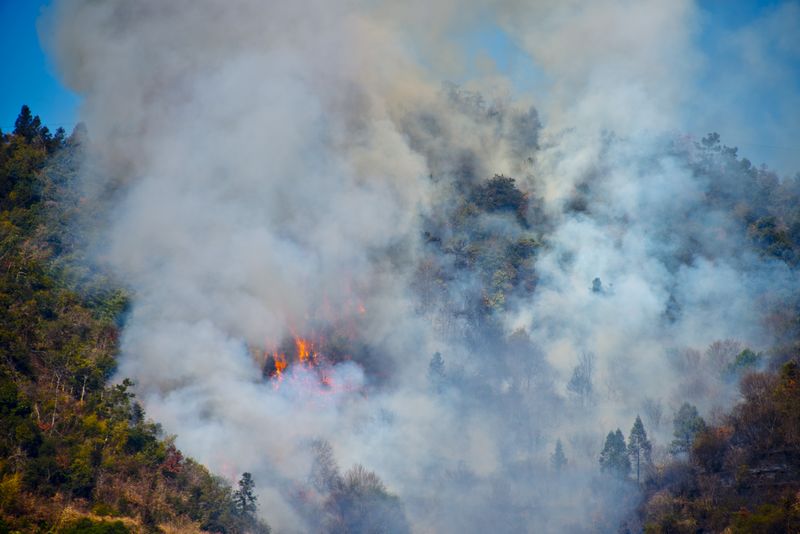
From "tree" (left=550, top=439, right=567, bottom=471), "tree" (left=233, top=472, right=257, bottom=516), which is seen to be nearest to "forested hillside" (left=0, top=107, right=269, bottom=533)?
"tree" (left=233, top=472, right=257, bottom=516)

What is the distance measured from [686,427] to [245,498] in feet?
118

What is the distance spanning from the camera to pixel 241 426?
64.5 m

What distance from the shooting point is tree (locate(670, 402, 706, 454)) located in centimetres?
6706

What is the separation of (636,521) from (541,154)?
69.4 m

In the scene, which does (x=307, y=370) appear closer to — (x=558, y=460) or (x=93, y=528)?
(x=558, y=460)

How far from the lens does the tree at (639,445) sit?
235 ft

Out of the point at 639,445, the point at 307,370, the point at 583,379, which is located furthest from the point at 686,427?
the point at 307,370

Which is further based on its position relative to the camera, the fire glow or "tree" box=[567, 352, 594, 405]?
"tree" box=[567, 352, 594, 405]

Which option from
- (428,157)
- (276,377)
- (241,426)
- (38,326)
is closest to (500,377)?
(276,377)

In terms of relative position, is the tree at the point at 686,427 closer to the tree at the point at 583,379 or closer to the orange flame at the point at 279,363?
the tree at the point at 583,379

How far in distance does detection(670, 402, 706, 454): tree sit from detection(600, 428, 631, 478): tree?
414 cm

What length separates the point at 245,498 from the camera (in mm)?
57312

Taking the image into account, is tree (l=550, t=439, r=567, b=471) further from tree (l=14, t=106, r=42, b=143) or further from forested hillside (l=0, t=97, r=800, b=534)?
tree (l=14, t=106, r=42, b=143)

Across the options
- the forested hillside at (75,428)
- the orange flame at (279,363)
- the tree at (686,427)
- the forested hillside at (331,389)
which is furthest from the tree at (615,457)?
the forested hillside at (75,428)
